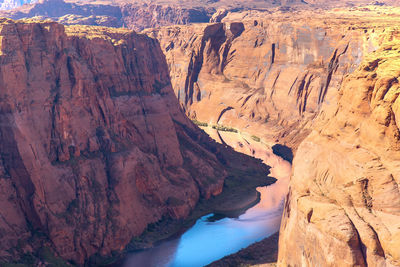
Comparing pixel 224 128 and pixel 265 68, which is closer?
pixel 224 128

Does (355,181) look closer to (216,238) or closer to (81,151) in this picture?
(216,238)

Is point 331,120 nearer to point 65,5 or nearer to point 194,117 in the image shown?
point 194,117

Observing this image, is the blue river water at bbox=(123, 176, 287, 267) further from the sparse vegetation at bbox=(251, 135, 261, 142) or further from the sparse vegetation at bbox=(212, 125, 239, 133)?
the sparse vegetation at bbox=(212, 125, 239, 133)

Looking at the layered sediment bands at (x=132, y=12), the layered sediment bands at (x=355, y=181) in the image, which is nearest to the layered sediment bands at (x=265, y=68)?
the layered sediment bands at (x=355, y=181)

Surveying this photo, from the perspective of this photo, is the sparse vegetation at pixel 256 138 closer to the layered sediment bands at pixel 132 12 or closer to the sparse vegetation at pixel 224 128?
the sparse vegetation at pixel 224 128

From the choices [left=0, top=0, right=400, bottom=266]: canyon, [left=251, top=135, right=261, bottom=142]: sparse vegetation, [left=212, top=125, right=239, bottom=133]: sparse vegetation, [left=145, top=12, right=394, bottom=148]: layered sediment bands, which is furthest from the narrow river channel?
[left=212, top=125, right=239, bottom=133]: sparse vegetation

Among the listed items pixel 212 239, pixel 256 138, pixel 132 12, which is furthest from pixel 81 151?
pixel 132 12
